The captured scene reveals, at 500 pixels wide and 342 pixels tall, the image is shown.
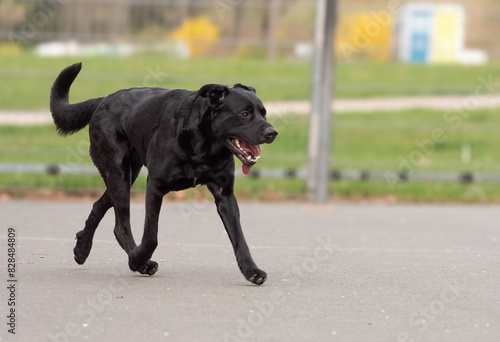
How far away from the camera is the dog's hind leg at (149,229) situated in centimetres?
658

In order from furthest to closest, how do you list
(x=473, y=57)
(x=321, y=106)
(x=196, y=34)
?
1. (x=473, y=57)
2. (x=196, y=34)
3. (x=321, y=106)

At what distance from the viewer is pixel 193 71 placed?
49.3ft

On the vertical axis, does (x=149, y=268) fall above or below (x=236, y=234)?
below

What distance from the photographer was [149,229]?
6.57 m

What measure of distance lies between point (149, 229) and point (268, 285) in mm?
852

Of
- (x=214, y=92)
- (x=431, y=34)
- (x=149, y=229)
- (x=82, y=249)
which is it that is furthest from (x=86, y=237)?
(x=431, y=34)

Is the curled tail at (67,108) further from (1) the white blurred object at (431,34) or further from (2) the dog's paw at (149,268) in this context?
(1) the white blurred object at (431,34)

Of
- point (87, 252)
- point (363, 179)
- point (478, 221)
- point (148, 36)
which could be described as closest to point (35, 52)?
point (148, 36)

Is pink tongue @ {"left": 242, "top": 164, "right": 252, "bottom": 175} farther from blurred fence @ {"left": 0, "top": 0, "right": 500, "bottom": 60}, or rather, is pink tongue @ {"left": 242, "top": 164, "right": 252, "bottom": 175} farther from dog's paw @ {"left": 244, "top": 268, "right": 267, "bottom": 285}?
blurred fence @ {"left": 0, "top": 0, "right": 500, "bottom": 60}

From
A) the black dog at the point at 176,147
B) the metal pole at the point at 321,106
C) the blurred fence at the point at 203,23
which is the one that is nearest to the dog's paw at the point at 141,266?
the black dog at the point at 176,147

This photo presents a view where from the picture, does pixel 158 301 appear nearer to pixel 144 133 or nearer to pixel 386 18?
pixel 144 133

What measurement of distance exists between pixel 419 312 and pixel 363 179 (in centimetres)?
812

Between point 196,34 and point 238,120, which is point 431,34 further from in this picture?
point 238,120

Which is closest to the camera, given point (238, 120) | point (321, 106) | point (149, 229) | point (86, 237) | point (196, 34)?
point (238, 120)
